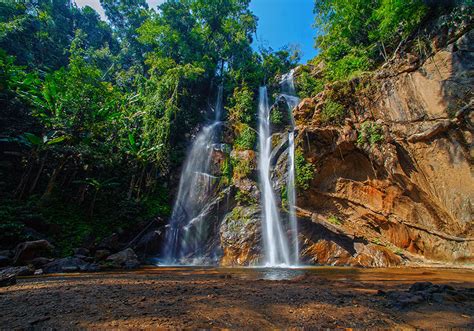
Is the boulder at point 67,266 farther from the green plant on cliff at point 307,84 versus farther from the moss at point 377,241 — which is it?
the green plant on cliff at point 307,84

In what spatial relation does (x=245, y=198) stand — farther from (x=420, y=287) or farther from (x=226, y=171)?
(x=420, y=287)

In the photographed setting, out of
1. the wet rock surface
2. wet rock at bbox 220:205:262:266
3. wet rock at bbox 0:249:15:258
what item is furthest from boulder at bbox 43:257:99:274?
the wet rock surface

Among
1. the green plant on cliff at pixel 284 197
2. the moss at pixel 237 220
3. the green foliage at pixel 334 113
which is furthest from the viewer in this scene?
the green foliage at pixel 334 113

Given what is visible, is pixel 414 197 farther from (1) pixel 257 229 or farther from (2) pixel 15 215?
(2) pixel 15 215

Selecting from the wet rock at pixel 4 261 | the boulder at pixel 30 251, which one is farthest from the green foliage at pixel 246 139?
the wet rock at pixel 4 261

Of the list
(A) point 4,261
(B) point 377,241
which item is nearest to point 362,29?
(B) point 377,241

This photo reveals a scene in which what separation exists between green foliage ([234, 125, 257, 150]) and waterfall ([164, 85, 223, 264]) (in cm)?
168

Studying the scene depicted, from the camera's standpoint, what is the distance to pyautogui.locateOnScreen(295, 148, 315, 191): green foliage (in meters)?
12.1

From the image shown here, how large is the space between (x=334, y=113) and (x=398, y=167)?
3988 mm

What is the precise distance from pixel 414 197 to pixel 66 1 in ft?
124

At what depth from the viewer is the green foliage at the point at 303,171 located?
39.6 feet

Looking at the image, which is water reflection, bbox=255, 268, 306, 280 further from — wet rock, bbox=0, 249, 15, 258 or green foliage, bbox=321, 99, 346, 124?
green foliage, bbox=321, 99, 346, 124

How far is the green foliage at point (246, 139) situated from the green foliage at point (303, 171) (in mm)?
3423

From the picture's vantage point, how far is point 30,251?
7.71 m
